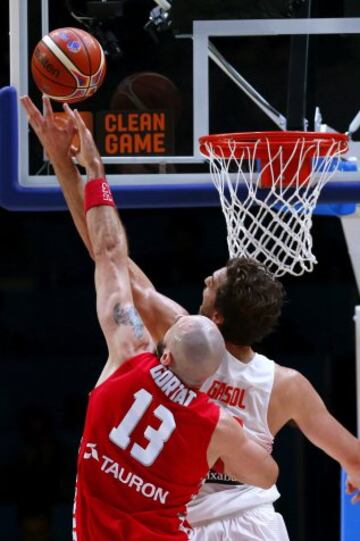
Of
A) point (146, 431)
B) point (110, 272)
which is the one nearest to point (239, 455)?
point (146, 431)

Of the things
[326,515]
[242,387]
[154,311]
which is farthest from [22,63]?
[326,515]

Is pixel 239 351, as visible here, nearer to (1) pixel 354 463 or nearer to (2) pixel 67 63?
(1) pixel 354 463

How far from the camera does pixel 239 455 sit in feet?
10.3

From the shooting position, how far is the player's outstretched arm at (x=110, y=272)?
320 cm

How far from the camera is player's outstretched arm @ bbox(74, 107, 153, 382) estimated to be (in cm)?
320

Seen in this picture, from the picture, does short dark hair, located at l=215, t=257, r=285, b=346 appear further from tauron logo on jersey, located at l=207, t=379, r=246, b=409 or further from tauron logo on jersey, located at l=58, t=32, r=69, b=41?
tauron logo on jersey, located at l=58, t=32, r=69, b=41

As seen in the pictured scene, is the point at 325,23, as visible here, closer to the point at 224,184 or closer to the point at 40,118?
the point at 224,184

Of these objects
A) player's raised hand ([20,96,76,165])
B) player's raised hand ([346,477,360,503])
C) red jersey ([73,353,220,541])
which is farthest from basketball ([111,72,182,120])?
red jersey ([73,353,220,541])

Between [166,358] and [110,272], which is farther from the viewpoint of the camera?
[110,272]

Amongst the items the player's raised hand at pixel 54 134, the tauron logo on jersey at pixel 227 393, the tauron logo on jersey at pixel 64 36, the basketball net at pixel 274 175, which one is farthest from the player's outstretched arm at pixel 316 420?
the tauron logo on jersey at pixel 64 36

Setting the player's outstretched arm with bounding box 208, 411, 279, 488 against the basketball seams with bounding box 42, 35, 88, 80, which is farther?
the basketball seams with bounding box 42, 35, 88, 80

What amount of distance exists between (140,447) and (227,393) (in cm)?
48

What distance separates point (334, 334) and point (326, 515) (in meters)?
1.06

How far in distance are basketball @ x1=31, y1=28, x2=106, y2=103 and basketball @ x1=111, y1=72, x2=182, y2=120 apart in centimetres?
67
